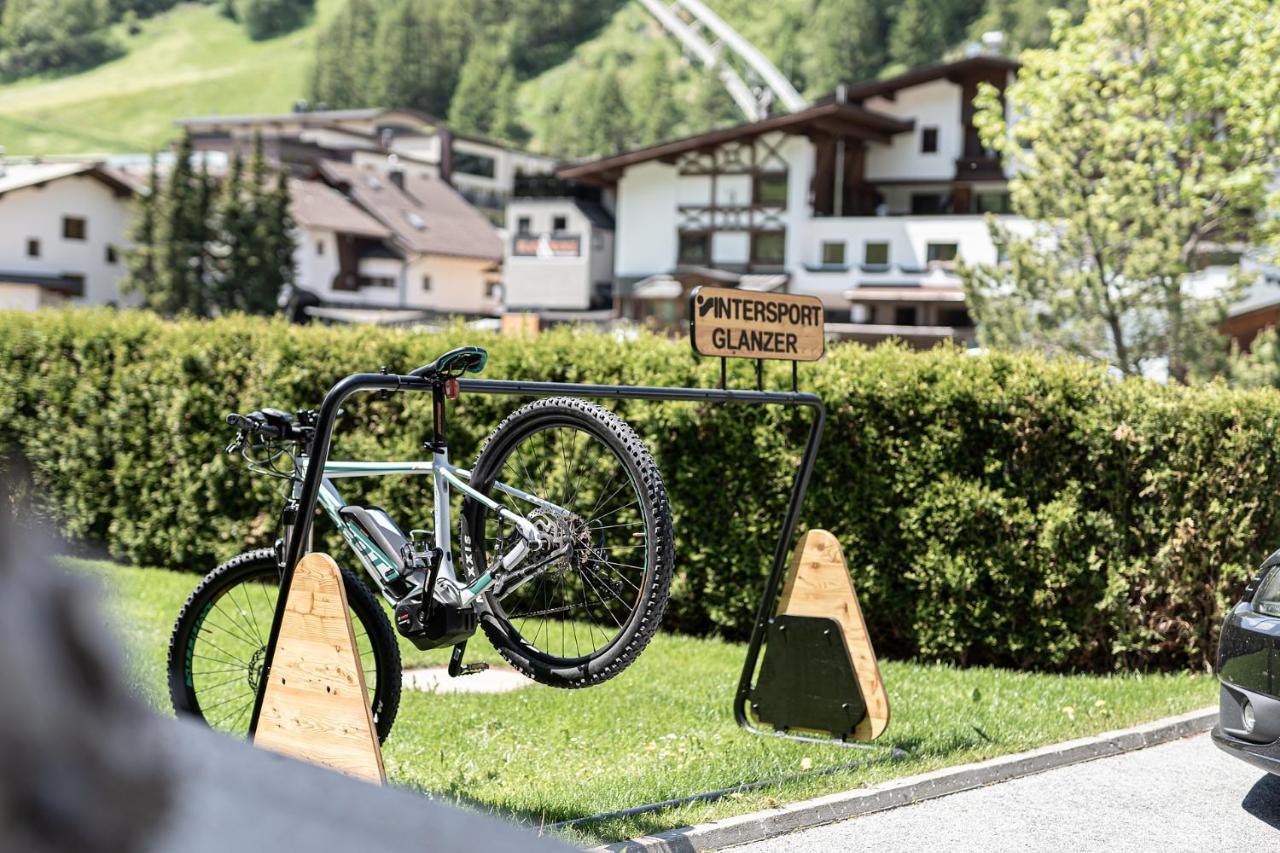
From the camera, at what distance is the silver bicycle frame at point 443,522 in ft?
16.8

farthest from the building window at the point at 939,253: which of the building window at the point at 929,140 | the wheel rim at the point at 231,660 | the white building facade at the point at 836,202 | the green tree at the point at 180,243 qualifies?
the wheel rim at the point at 231,660

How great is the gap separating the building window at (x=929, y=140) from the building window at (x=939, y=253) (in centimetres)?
533

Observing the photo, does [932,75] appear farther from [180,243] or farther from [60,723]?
[60,723]

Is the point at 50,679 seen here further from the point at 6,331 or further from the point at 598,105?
the point at 598,105

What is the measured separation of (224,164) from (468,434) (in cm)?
6698

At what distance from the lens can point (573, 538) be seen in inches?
200

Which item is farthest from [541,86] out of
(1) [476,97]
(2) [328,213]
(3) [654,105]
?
(2) [328,213]

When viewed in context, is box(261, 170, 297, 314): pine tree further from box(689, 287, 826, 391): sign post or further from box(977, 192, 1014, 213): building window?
box(689, 287, 826, 391): sign post

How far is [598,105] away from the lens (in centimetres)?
14188

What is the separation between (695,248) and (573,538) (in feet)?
184

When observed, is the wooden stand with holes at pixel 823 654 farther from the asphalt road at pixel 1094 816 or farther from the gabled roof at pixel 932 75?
the gabled roof at pixel 932 75

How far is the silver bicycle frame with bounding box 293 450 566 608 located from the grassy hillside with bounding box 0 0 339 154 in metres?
158

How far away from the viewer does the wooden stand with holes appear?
6.84 m

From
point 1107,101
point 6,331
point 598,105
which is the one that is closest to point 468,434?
point 6,331
